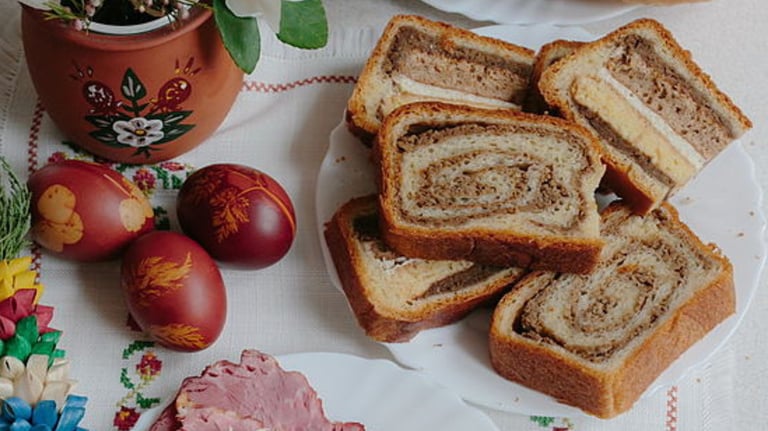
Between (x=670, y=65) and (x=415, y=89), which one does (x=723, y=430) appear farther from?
(x=415, y=89)

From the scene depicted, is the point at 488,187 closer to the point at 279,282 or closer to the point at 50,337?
the point at 279,282

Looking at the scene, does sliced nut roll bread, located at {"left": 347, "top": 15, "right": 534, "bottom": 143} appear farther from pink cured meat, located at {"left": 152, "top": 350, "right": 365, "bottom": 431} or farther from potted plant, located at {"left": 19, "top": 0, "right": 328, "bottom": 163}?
pink cured meat, located at {"left": 152, "top": 350, "right": 365, "bottom": 431}

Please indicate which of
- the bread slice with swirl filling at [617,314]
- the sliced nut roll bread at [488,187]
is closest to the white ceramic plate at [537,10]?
the sliced nut roll bread at [488,187]

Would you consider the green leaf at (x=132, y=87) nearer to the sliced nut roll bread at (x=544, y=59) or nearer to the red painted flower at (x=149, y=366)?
the red painted flower at (x=149, y=366)

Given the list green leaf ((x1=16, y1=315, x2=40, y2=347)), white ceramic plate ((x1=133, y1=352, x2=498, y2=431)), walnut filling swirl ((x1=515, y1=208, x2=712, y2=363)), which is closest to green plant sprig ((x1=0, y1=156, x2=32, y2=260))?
green leaf ((x1=16, y1=315, x2=40, y2=347))

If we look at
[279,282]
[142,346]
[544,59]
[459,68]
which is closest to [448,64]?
[459,68]
